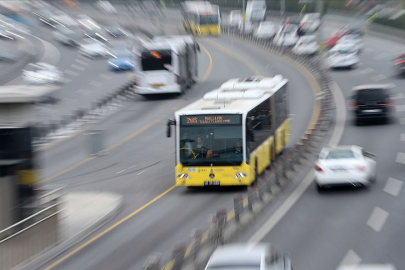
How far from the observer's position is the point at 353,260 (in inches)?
626

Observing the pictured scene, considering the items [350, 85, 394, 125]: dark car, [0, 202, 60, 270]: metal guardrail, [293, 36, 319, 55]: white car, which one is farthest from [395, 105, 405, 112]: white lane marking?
[293, 36, 319, 55]: white car

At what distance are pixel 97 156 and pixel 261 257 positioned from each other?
947 inches

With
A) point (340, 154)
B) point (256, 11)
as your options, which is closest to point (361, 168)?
point (340, 154)

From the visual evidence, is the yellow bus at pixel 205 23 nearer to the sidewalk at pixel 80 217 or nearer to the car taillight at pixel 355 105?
the car taillight at pixel 355 105

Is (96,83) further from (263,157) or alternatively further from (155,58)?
(263,157)

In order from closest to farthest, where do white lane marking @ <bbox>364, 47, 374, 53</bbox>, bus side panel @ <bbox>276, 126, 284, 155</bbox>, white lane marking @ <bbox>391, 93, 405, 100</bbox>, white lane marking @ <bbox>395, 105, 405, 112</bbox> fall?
bus side panel @ <bbox>276, 126, 284, 155</bbox> < white lane marking @ <bbox>395, 105, 405, 112</bbox> < white lane marking @ <bbox>391, 93, 405, 100</bbox> < white lane marking @ <bbox>364, 47, 374, 53</bbox>

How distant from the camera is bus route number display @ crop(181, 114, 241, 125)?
24625mm

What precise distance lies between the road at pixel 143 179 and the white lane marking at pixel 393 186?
4.59 m

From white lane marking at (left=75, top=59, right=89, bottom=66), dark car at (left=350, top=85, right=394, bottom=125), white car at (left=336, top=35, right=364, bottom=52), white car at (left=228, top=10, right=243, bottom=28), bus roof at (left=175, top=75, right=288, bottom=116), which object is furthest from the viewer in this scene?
white car at (left=228, top=10, right=243, bottom=28)

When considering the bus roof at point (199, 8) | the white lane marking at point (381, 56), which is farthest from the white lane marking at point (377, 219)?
the bus roof at point (199, 8)

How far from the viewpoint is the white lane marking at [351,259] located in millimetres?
15602

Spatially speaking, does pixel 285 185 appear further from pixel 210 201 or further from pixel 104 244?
pixel 104 244

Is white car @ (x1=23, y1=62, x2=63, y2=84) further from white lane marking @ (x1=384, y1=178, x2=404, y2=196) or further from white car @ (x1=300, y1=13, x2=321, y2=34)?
white car @ (x1=300, y1=13, x2=321, y2=34)

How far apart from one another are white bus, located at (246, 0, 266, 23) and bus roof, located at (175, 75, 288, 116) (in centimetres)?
7274
